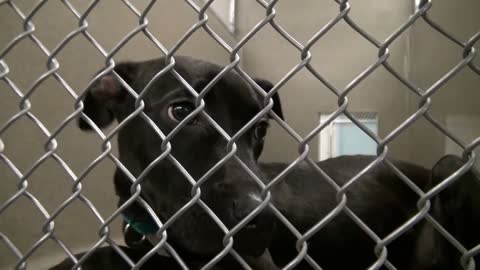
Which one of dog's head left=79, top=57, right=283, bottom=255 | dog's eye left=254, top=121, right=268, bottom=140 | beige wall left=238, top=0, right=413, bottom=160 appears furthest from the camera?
beige wall left=238, top=0, right=413, bottom=160

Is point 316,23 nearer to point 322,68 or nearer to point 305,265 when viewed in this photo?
point 322,68

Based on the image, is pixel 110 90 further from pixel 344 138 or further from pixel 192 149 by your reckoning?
pixel 344 138

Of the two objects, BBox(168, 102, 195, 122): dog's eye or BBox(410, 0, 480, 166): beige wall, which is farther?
BBox(410, 0, 480, 166): beige wall

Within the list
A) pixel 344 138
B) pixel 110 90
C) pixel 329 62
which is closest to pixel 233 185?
pixel 110 90

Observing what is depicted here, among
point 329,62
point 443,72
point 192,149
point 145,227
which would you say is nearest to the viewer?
point 192,149

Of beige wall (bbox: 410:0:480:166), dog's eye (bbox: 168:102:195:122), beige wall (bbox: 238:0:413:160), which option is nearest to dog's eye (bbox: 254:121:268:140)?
dog's eye (bbox: 168:102:195:122)

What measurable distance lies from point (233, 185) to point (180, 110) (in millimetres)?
357

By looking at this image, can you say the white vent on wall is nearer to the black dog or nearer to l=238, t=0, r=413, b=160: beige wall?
l=238, t=0, r=413, b=160: beige wall

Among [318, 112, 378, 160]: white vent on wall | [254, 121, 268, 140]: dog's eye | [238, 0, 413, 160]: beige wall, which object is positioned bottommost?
[318, 112, 378, 160]: white vent on wall

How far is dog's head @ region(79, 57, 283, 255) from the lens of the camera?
1206 millimetres

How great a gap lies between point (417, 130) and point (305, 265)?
155 cm

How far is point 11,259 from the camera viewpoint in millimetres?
2117

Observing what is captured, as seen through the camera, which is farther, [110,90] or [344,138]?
[344,138]

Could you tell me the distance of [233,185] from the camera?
1207mm
